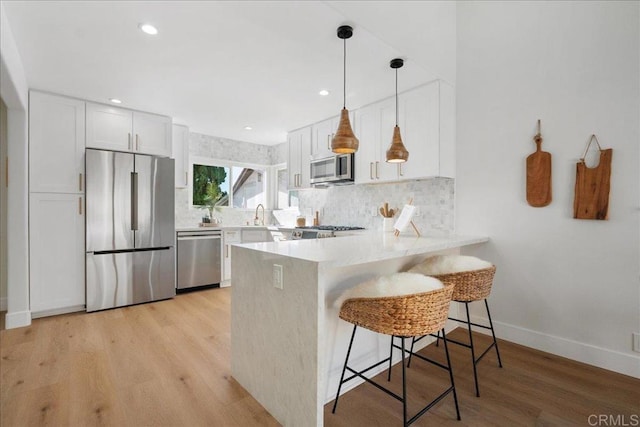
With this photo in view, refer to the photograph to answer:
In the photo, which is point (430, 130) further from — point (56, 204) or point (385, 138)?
point (56, 204)

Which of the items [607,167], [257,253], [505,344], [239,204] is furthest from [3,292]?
[607,167]

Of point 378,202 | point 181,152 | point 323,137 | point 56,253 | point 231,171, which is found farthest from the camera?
point 231,171

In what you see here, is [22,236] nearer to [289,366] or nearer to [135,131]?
[135,131]

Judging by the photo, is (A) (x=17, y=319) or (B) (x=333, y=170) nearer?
(A) (x=17, y=319)

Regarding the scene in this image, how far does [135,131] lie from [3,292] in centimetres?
236

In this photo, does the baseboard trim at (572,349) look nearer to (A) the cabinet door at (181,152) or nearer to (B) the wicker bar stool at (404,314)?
(B) the wicker bar stool at (404,314)

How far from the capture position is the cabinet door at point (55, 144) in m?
3.09

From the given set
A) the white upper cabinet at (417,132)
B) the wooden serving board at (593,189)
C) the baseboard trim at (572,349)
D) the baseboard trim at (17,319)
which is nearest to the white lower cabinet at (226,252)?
the baseboard trim at (17,319)

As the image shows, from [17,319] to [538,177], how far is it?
482 cm

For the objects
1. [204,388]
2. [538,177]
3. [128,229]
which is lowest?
[204,388]

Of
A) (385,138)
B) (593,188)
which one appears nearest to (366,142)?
(385,138)

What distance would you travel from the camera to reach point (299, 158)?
15.0 ft

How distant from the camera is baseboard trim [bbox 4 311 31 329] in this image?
287cm

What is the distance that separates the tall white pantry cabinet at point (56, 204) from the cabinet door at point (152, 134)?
529mm
